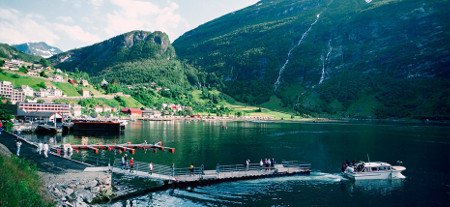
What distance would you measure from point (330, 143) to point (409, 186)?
62350 mm

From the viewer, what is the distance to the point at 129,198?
5447 centimetres

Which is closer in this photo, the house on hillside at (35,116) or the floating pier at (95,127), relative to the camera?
the floating pier at (95,127)

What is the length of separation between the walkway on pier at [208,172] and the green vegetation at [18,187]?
723 inches

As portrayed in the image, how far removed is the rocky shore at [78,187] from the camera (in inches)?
1752

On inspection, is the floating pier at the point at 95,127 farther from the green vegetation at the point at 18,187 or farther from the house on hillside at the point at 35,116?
the green vegetation at the point at 18,187

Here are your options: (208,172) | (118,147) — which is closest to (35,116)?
(118,147)

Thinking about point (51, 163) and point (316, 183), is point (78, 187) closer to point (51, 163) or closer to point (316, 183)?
point (51, 163)

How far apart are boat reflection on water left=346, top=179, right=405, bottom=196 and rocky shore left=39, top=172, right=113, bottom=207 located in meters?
41.2

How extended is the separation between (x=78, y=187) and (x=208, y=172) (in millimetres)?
26515

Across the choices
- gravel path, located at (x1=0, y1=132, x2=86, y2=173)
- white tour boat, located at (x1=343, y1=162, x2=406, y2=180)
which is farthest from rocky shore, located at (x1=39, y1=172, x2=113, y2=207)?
white tour boat, located at (x1=343, y1=162, x2=406, y2=180)

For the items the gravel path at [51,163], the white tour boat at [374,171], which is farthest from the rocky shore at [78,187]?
the white tour boat at [374,171]

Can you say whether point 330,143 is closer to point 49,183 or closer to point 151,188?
point 151,188

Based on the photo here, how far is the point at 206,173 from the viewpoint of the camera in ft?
229

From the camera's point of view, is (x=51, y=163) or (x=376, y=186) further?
(x=376, y=186)
